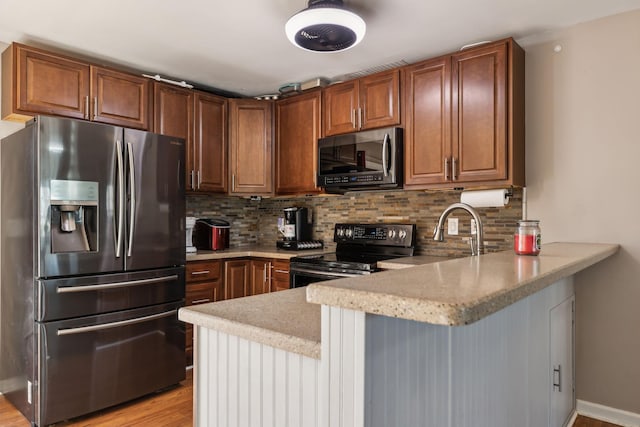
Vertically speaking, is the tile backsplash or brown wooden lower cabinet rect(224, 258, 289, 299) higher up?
the tile backsplash

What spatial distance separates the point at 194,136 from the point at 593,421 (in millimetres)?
3320

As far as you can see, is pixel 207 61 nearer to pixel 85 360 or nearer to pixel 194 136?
pixel 194 136

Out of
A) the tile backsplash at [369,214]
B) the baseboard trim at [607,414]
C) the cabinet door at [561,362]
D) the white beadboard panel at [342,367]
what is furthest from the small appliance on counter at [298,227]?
the white beadboard panel at [342,367]

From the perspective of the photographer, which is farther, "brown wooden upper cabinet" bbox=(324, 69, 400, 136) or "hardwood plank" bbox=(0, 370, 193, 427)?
"brown wooden upper cabinet" bbox=(324, 69, 400, 136)

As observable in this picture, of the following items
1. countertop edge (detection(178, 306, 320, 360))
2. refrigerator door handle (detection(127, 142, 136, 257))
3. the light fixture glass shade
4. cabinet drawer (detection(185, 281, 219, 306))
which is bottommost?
cabinet drawer (detection(185, 281, 219, 306))

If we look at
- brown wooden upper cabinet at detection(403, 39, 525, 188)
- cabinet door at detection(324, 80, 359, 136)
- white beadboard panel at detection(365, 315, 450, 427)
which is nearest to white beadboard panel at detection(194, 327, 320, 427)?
white beadboard panel at detection(365, 315, 450, 427)

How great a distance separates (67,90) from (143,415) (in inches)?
82.6

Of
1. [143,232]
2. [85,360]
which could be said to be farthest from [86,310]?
[143,232]

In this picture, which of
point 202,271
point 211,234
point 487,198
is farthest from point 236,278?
point 487,198

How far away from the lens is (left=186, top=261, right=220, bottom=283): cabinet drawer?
3186mm

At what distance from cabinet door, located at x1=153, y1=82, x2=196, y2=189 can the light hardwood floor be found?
63.1 inches

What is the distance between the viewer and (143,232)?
268 cm

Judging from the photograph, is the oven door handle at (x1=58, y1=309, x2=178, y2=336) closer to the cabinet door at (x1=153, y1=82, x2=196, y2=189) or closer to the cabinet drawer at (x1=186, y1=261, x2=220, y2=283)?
the cabinet drawer at (x1=186, y1=261, x2=220, y2=283)

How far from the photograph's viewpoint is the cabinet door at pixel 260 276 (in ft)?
11.4
